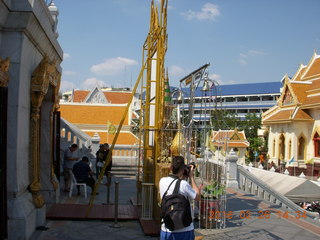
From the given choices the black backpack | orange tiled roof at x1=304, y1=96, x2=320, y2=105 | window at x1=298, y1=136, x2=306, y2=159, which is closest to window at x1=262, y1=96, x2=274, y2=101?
window at x1=298, y1=136, x2=306, y2=159

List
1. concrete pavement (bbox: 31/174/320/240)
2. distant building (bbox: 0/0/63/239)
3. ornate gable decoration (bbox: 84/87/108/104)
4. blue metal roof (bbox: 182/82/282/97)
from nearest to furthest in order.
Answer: distant building (bbox: 0/0/63/239)
concrete pavement (bbox: 31/174/320/240)
ornate gable decoration (bbox: 84/87/108/104)
blue metal roof (bbox: 182/82/282/97)

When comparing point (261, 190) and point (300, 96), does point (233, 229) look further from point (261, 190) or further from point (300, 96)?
point (300, 96)

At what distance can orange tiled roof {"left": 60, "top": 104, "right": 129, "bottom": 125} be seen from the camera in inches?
1014

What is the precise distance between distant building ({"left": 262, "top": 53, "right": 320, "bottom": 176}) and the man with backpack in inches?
900

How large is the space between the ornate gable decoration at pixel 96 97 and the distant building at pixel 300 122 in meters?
18.3

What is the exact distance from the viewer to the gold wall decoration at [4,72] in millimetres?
5230

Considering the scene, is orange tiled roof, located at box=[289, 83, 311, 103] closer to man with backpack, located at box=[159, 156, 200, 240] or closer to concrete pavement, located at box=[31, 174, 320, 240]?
concrete pavement, located at box=[31, 174, 320, 240]

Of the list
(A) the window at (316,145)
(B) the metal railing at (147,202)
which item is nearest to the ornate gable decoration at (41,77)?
(B) the metal railing at (147,202)

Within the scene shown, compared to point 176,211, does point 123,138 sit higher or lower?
higher

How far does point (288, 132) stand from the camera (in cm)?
2928

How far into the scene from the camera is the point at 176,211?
4.00 meters

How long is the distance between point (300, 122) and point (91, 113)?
14.1 metres

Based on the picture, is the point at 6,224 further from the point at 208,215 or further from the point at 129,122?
the point at 129,122

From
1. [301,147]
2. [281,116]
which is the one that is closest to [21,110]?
[301,147]
